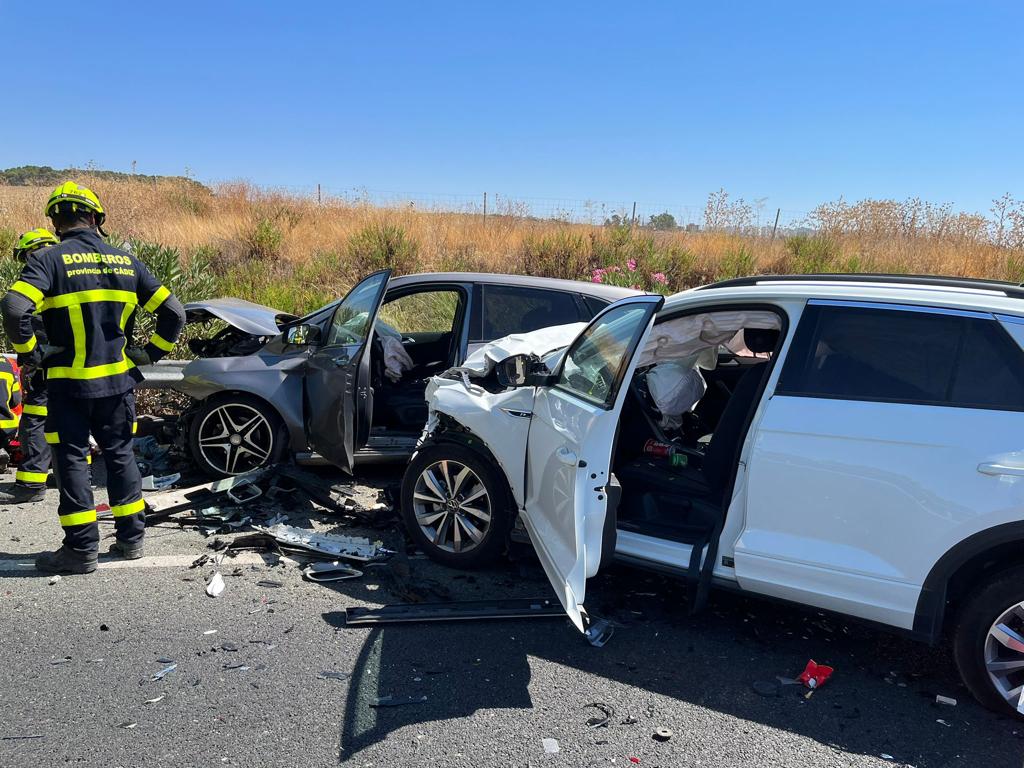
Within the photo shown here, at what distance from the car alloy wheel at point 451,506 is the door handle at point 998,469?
95.1 inches

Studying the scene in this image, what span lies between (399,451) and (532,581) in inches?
63.3

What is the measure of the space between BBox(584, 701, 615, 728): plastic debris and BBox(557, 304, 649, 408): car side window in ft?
4.29

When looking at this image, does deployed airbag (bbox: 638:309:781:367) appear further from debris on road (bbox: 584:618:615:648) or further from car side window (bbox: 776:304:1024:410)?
debris on road (bbox: 584:618:615:648)

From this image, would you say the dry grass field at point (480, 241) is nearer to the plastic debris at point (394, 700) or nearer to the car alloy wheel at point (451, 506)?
the car alloy wheel at point (451, 506)

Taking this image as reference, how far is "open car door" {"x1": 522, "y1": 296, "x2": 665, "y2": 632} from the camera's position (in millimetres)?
3178

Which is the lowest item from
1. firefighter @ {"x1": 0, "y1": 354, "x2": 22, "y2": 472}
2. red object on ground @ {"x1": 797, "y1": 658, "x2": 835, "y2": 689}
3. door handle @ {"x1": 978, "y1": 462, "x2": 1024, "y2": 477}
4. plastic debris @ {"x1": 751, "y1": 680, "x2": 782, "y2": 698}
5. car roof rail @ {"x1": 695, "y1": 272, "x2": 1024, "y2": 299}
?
plastic debris @ {"x1": 751, "y1": 680, "x2": 782, "y2": 698}

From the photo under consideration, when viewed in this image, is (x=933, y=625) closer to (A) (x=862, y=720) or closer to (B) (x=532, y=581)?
(A) (x=862, y=720)

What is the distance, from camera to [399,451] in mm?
5309

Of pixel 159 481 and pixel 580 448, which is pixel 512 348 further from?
pixel 159 481

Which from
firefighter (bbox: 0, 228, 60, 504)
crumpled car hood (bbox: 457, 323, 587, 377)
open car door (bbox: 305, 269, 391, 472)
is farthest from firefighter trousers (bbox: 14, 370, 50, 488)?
crumpled car hood (bbox: 457, 323, 587, 377)

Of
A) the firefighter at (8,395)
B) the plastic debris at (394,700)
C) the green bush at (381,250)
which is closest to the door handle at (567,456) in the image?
the plastic debris at (394,700)

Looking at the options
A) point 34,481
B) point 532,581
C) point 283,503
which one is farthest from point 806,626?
point 34,481

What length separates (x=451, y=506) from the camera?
4270 millimetres

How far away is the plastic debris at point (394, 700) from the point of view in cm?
303
